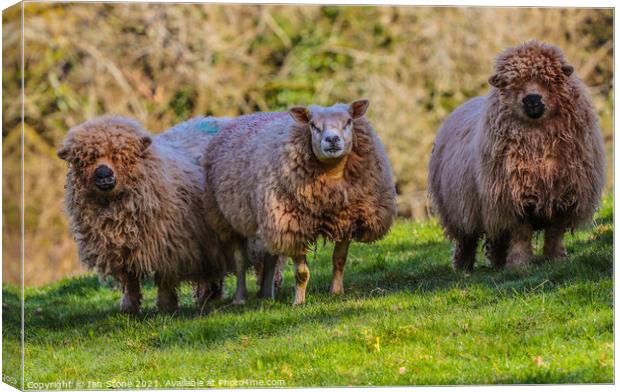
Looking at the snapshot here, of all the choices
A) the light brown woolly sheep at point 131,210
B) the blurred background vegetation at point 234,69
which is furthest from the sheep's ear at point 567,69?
the blurred background vegetation at point 234,69

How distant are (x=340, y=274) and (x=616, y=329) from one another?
8.65 feet

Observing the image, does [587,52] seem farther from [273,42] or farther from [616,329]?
[273,42]

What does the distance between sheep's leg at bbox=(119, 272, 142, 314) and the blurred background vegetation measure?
6153 mm

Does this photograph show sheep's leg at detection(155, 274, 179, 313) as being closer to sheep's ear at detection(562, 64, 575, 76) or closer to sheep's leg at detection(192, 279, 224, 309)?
sheep's leg at detection(192, 279, 224, 309)

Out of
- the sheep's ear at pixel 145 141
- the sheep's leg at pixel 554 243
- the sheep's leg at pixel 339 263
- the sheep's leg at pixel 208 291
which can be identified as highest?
the sheep's ear at pixel 145 141

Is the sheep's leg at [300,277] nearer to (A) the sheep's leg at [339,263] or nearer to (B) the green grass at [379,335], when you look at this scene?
(B) the green grass at [379,335]

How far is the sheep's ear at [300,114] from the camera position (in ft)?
35.0

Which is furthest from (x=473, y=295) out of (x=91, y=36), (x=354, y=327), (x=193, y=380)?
(x=91, y=36)

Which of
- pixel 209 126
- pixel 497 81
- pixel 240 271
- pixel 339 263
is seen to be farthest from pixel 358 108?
pixel 209 126

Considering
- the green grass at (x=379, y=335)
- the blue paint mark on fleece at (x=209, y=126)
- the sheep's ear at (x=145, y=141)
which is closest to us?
the green grass at (x=379, y=335)

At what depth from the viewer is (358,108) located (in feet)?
35.1

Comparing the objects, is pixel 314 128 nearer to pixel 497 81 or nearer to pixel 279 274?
pixel 497 81

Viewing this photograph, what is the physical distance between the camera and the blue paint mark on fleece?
1266 cm

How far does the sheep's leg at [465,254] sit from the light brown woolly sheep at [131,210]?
225 cm
